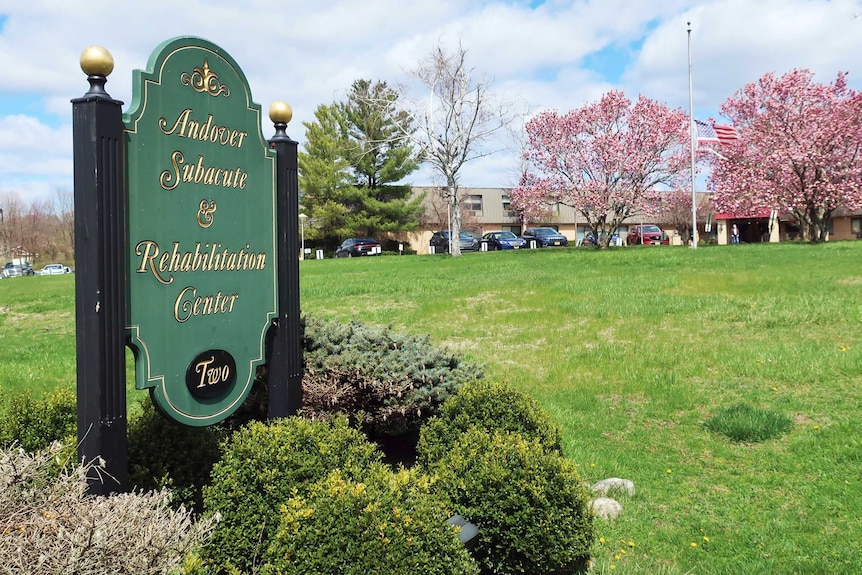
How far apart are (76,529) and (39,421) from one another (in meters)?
2.03

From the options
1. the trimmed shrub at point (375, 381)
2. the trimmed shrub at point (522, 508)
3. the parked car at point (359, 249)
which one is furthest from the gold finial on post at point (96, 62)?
the parked car at point (359, 249)

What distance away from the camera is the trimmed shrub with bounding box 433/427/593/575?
314cm

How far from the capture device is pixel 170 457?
3701 mm

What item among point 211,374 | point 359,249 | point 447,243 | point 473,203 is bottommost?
point 211,374

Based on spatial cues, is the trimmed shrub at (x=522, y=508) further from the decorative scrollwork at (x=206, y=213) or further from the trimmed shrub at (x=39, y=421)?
the trimmed shrub at (x=39, y=421)

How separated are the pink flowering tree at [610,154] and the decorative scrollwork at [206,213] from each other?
26.0 m

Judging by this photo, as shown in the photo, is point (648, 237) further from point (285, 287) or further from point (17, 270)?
point (17, 270)

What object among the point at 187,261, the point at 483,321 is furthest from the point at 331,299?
the point at 187,261

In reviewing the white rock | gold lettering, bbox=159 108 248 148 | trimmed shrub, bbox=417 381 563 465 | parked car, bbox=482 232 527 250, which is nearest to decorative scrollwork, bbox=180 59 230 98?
gold lettering, bbox=159 108 248 148

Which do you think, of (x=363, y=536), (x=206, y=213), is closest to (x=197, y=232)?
(x=206, y=213)

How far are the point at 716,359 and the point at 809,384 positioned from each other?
106 centimetres

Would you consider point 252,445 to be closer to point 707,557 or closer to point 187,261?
point 187,261

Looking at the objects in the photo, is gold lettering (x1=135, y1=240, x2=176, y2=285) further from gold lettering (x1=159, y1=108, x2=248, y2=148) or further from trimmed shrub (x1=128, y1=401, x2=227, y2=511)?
trimmed shrub (x1=128, y1=401, x2=227, y2=511)

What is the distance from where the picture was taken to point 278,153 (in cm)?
392
